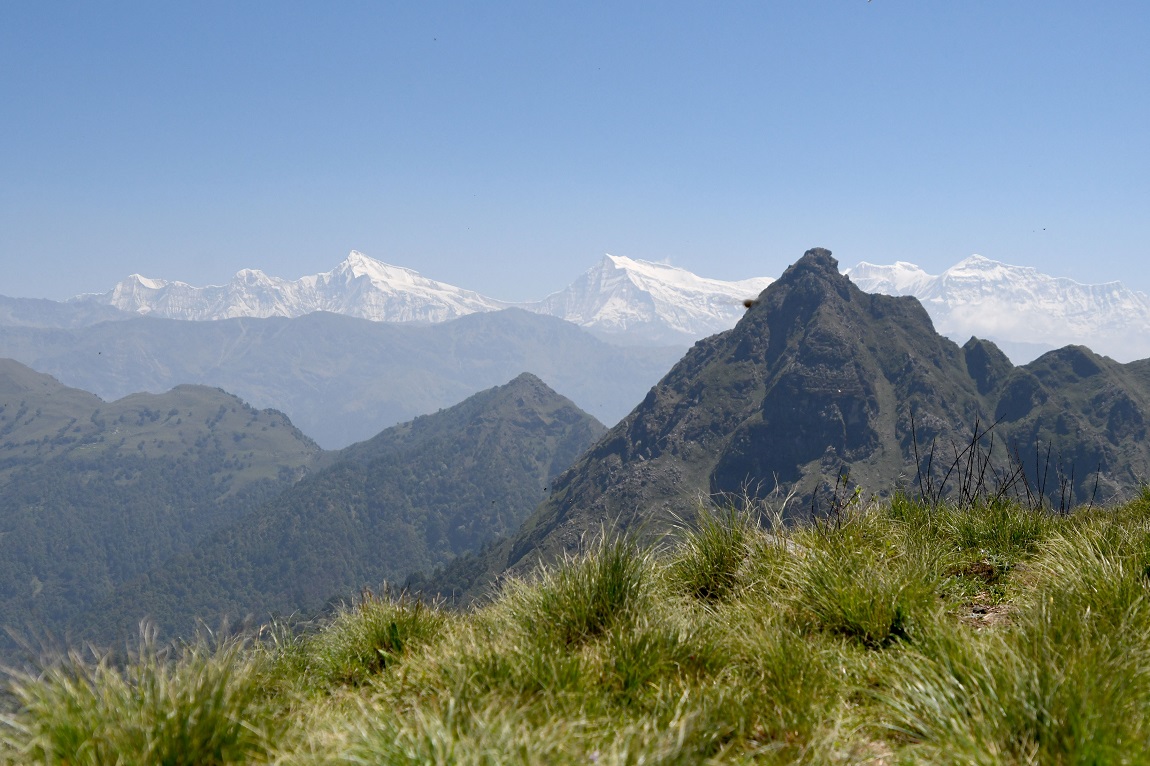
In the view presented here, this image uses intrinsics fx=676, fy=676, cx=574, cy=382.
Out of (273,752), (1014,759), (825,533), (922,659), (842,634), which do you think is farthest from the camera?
(825,533)

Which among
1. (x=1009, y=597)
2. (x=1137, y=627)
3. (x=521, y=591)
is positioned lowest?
(x=521, y=591)

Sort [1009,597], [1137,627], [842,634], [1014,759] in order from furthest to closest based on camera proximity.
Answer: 1. [1009,597]
2. [842,634]
3. [1137,627]
4. [1014,759]

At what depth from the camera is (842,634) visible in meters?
5.95

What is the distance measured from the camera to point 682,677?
5.20 metres

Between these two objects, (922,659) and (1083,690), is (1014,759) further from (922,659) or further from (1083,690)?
(922,659)

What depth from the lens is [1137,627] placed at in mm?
5148

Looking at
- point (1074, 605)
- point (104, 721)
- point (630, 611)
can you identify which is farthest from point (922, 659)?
point (104, 721)

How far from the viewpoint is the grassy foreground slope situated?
12.5ft

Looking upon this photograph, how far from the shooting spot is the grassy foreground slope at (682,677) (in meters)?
3.81

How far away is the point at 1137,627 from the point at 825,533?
3311 mm

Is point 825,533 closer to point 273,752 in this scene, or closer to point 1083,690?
point 1083,690

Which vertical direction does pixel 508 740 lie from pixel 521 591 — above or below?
above

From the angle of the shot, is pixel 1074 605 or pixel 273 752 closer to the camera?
pixel 273 752

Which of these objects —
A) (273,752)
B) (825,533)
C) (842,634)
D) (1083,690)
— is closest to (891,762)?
(1083,690)
